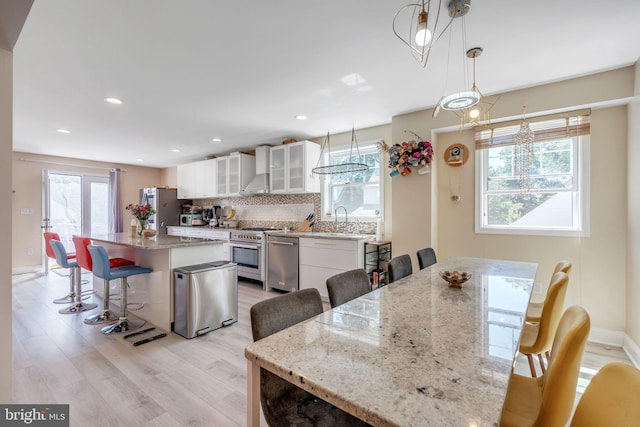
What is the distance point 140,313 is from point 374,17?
368 cm

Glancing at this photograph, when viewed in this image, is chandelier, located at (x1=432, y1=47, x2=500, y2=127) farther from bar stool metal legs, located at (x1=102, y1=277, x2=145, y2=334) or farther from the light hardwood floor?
bar stool metal legs, located at (x1=102, y1=277, x2=145, y2=334)

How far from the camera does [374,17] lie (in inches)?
70.5

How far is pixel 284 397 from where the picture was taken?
1.09 meters

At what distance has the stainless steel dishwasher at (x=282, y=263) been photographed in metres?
4.16

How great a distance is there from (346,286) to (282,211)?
3.72 meters

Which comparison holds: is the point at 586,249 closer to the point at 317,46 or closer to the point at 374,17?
the point at 374,17

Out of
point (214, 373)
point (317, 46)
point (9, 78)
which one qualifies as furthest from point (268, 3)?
point (214, 373)

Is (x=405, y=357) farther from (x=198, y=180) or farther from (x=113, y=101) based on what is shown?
(x=198, y=180)

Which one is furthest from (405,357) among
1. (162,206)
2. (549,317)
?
(162,206)

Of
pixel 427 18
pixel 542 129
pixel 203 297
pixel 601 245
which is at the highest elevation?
pixel 427 18

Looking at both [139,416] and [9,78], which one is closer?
[9,78]

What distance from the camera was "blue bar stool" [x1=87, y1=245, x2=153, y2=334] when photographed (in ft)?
8.87

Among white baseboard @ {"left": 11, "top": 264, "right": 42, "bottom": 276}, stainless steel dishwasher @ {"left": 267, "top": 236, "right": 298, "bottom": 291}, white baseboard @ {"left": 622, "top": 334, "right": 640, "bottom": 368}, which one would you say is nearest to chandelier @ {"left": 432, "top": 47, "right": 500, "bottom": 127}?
white baseboard @ {"left": 622, "top": 334, "right": 640, "bottom": 368}

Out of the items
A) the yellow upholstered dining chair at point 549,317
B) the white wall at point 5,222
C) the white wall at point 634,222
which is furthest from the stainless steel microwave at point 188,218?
the white wall at point 634,222
